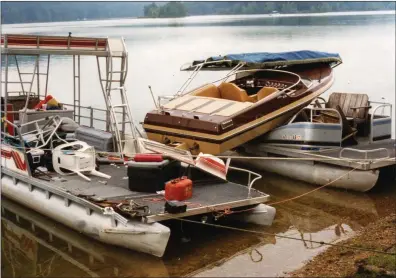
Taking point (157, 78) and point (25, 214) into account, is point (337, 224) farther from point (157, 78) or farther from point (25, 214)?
point (157, 78)

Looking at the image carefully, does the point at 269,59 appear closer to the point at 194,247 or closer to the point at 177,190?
the point at 177,190

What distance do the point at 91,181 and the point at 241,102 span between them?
4.70 meters

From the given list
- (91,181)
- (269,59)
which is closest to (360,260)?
(91,181)

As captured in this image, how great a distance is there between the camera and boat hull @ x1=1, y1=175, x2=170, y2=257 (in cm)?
794

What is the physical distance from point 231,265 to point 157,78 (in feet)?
87.0

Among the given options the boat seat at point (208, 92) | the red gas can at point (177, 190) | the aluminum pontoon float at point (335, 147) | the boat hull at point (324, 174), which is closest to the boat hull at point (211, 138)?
the aluminum pontoon float at point (335, 147)

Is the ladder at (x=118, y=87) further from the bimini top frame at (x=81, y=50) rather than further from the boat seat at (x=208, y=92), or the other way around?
the boat seat at (x=208, y=92)

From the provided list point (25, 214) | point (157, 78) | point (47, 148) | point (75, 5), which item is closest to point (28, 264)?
point (25, 214)

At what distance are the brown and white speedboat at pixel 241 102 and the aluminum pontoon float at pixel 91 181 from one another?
1500mm

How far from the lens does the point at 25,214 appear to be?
10.6 m

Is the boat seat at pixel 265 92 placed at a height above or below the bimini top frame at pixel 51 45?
below

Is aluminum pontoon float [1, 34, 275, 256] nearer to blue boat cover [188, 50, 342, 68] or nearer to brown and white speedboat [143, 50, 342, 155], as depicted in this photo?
brown and white speedboat [143, 50, 342, 155]

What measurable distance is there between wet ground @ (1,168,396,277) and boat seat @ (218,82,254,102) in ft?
12.1

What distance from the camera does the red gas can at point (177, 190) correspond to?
8.71 m
